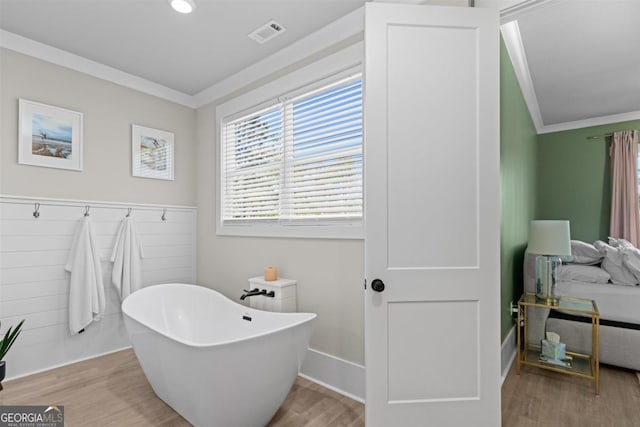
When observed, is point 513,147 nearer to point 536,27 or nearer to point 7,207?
point 536,27

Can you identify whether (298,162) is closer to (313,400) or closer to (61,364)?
(313,400)

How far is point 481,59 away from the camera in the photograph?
1.65 meters

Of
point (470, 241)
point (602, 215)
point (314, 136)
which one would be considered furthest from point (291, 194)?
point (602, 215)

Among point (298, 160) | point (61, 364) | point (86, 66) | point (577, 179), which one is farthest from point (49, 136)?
point (577, 179)

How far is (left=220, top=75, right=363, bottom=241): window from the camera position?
7.52 feet

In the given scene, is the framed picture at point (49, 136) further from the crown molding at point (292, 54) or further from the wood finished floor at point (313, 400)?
the wood finished floor at point (313, 400)

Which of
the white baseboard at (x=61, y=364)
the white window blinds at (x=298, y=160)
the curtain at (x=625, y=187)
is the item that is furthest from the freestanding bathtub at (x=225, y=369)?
the curtain at (x=625, y=187)

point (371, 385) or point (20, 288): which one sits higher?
point (20, 288)

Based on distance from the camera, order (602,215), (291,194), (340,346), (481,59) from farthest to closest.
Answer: (602,215)
(291,194)
(340,346)
(481,59)

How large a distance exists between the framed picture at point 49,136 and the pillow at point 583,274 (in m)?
4.40

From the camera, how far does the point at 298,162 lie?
8.55 ft

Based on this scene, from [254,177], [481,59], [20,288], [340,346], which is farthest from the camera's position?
[254,177]

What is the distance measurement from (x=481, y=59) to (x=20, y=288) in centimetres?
349

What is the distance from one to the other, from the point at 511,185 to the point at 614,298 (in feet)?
4.00
